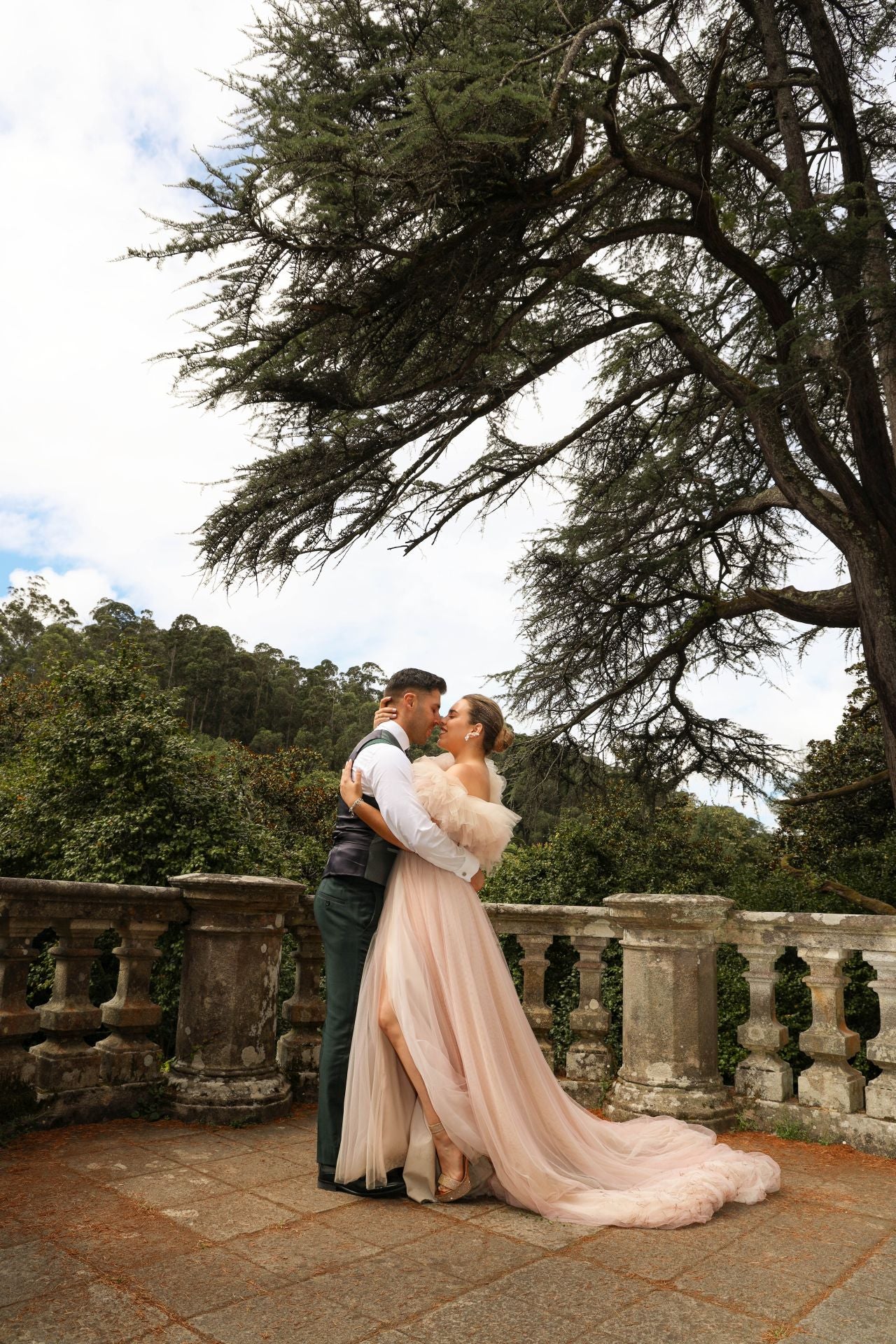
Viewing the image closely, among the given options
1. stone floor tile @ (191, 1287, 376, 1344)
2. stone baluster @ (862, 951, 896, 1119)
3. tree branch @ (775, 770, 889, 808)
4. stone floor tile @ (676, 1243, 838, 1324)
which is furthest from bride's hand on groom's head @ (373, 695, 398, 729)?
tree branch @ (775, 770, 889, 808)

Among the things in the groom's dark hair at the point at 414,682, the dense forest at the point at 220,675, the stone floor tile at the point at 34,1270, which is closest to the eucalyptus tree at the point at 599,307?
the groom's dark hair at the point at 414,682

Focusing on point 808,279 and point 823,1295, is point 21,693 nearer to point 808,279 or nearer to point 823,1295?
point 808,279

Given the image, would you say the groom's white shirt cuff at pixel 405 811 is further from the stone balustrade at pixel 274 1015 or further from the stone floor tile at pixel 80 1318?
the stone floor tile at pixel 80 1318

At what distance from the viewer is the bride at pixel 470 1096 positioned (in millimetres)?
3170

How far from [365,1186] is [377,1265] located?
2.10ft

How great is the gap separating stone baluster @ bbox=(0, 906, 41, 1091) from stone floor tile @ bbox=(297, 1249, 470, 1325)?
183 centimetres

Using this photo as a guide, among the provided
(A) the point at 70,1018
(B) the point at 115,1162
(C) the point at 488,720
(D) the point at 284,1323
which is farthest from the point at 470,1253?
(A) the point at 70,1018

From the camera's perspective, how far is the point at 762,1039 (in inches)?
177

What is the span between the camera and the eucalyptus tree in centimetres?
516

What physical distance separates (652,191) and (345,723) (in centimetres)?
3899

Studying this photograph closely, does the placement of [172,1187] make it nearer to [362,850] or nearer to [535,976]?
[362,850]

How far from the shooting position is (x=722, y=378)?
8047 millimetres

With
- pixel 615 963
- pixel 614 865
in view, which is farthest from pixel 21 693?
pixel 615 963

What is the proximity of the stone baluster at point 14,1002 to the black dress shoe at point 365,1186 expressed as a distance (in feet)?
4.39
